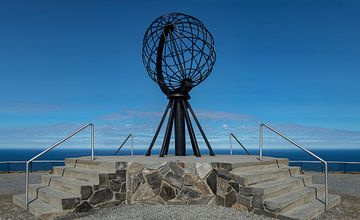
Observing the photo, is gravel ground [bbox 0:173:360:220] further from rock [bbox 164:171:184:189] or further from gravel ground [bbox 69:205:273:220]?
rock [bbox 164:171:184:189]

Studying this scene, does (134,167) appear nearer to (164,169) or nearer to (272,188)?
(164,169)

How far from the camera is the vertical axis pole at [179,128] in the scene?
10.6 meters

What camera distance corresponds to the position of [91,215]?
678 centimetres

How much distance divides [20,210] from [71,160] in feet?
7.29

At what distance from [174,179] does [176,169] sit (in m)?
0.24

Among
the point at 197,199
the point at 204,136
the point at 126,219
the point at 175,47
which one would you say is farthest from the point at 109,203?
the point at 175,47

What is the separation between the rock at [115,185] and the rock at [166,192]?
3.32ft

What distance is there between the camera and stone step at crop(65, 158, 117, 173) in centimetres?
777

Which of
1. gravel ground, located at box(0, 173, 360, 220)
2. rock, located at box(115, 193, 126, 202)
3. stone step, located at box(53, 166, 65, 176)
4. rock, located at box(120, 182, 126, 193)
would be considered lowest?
gravel ground, located at box(0, 173, 360, 220)

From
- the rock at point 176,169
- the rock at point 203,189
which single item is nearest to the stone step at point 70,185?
the rock at point 176,169

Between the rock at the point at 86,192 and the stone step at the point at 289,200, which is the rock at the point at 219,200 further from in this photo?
the rock at the point at 86,192

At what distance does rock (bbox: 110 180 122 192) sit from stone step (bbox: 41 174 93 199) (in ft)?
1.67

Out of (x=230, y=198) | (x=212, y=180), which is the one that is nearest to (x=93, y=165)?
(x=212, y=180)

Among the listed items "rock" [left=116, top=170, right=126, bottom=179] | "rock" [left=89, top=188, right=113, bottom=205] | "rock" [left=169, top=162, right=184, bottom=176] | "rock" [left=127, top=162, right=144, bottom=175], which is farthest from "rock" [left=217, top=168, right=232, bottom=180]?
"rock" [left=89, top=188, right=113, bottom=205]
